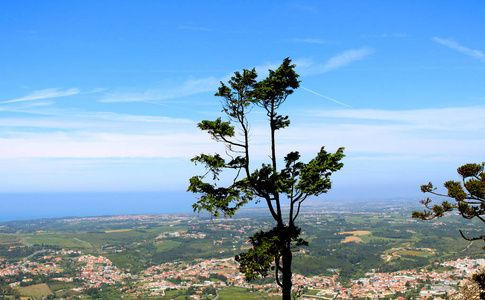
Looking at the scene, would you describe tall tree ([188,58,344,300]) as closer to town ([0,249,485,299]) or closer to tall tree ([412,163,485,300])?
tall tree ([412,163,485,300])

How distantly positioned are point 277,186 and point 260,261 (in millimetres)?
2899

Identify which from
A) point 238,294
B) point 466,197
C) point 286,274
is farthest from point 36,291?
point 466,197

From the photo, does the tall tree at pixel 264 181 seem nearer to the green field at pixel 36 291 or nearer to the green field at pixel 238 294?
the green field at pixel 238 294

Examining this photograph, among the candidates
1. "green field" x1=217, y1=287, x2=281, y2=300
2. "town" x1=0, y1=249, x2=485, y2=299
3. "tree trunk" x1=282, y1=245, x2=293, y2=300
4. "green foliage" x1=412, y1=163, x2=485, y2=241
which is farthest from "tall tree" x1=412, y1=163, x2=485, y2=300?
"green field" x1=217, y1=287, x2=281, y2=300

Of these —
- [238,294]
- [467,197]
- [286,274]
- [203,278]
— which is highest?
[467,197]

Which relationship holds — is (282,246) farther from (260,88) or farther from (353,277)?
(353,277)

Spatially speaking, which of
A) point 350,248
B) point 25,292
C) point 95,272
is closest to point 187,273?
point 95,272

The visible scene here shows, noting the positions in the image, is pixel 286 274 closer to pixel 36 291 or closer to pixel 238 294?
pixel 238 294

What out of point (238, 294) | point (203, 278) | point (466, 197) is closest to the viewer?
point (466, 197)

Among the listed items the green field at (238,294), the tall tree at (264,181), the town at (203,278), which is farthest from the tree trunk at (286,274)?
the green field at (238,294)

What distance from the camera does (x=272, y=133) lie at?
13.1 meters

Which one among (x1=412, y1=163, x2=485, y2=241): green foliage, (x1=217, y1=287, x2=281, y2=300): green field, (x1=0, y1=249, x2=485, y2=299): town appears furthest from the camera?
(x1=217, y1=287, x2=281, y2=300): green field

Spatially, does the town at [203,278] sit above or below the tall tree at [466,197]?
below

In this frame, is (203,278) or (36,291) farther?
(203,278)
